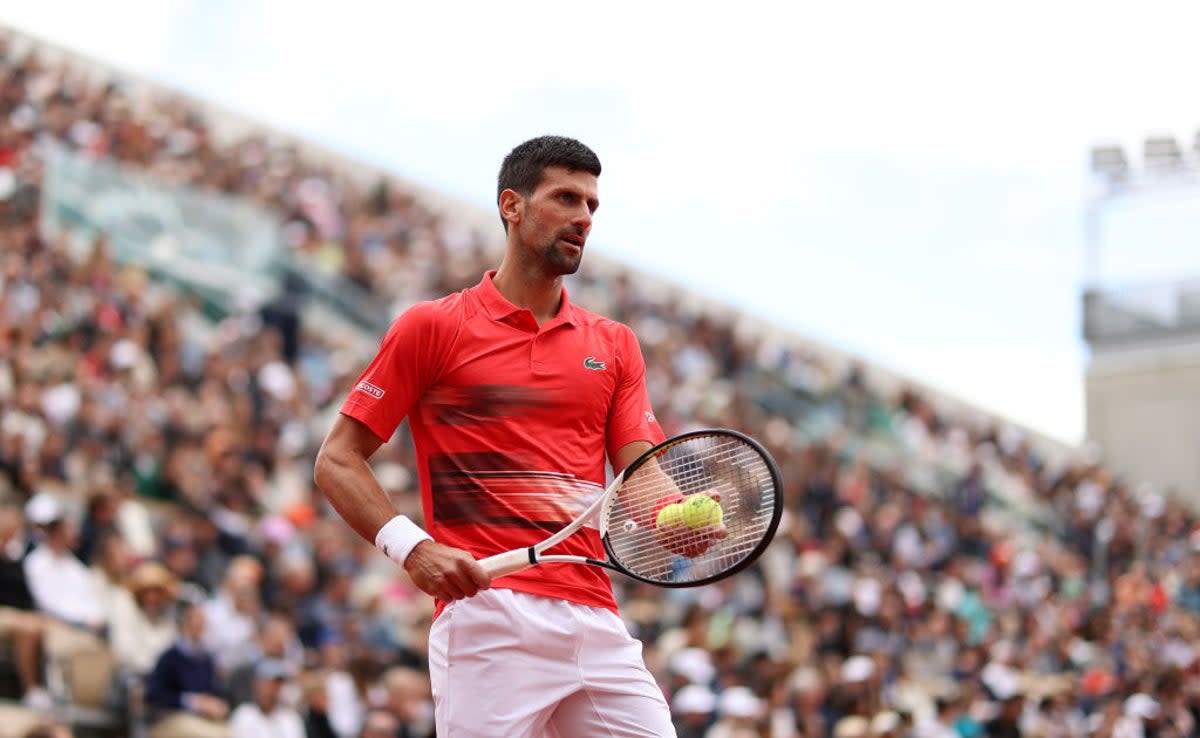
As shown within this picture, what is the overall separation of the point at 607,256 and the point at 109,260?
11.6 m

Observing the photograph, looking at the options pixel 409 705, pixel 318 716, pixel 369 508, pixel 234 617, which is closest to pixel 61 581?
pixel 234 617

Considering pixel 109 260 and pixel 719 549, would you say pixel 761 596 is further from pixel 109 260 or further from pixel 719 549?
pixel 719 549

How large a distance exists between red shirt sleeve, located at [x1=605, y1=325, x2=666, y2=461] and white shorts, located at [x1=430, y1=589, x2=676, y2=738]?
1.66 feet

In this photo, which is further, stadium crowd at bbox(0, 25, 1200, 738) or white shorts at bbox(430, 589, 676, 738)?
stadium crowd at bbox(0, 25, 1200, 738)

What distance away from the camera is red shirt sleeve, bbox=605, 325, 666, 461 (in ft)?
15.0

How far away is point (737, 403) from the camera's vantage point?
64.9 feet

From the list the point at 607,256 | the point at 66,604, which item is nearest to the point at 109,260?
the point at 66,604

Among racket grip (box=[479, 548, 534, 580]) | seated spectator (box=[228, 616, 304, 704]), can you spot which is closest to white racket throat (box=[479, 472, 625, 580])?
racket grip (box=[479, 548, 534, 580])

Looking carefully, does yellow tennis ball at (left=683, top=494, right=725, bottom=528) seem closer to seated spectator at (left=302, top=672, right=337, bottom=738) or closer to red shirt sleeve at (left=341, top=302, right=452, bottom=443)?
red shirt sleeve at (left=341, top=302, right=452, bottom=443)

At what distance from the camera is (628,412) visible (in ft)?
15.0

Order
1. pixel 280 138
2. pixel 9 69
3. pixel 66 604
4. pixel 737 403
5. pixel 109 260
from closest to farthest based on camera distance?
pixel 66 604 < pixel 109 260 < pixel 9 69 < pixel 737 403 < pixel 280 138

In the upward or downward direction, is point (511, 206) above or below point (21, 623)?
above

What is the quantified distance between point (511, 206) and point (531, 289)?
0.23m

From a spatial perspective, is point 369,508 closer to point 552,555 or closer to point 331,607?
point 552,555
